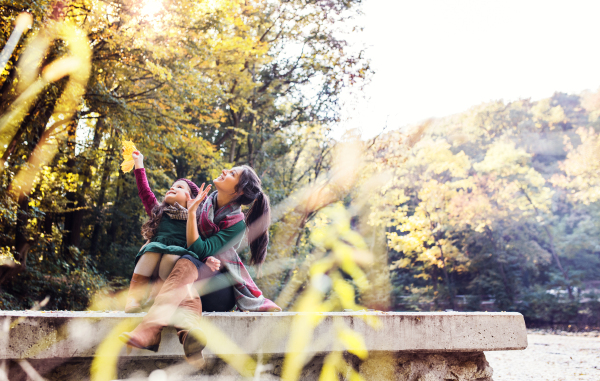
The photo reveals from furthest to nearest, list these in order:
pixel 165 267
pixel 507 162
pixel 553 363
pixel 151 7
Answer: pixel 507 162
pixel 553 363
pixel 151 7
pixel 165 267

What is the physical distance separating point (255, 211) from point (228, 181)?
0.96 ft

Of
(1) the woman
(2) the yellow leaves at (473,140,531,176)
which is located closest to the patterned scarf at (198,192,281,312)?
(1) the woman

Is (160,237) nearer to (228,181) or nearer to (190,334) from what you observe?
(228,181)

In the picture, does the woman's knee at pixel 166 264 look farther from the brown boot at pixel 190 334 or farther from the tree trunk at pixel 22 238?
the tree trunk at pixel 22 238

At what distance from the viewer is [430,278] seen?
77.4ft

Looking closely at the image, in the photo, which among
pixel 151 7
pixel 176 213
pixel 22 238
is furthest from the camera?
pixel 151 7

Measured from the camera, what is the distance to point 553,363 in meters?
8.27

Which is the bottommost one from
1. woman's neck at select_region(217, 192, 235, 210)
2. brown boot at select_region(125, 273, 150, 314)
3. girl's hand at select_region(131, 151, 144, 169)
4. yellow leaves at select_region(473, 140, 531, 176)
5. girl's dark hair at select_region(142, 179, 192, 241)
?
brown boot at select_region(125, 273, 150, 314)

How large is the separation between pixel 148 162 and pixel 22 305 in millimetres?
3843

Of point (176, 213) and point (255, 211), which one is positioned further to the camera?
point (255, 211)

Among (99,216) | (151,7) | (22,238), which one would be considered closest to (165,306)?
(22,238)

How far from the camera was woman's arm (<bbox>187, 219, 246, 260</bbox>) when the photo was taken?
2.34 metres

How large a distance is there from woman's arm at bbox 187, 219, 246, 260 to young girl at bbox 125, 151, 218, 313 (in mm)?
50

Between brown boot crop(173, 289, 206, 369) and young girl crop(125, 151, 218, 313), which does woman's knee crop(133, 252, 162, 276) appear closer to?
young girl crop(125, 151, 218, 313)
